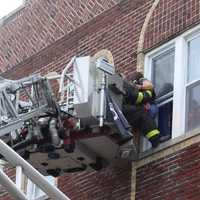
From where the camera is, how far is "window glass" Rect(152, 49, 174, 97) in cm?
1595

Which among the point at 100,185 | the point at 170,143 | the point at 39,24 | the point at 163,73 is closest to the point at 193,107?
the point at 170,143

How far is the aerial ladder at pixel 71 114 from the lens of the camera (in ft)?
48.4

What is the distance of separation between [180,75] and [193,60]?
0.33 m

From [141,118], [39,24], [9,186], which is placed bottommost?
[9,186]

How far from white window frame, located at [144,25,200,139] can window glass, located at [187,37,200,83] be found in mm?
60

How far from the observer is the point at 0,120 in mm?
14094

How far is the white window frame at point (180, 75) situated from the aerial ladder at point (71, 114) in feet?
2.57

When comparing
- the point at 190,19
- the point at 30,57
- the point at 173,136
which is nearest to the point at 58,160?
the point at 173,136

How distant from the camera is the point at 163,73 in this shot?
1622 cm

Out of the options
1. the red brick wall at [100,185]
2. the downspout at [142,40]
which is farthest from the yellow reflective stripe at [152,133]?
the downspout at [142,40]

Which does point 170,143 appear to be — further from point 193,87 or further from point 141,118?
point 193,87

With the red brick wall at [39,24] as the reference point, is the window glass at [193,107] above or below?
below

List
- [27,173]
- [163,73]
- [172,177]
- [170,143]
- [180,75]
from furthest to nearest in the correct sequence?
[163,73]
[180,75]
[170,143]
[172,177]
[27,173]

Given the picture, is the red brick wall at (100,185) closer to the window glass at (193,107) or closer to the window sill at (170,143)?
the window sill at (170,143)
